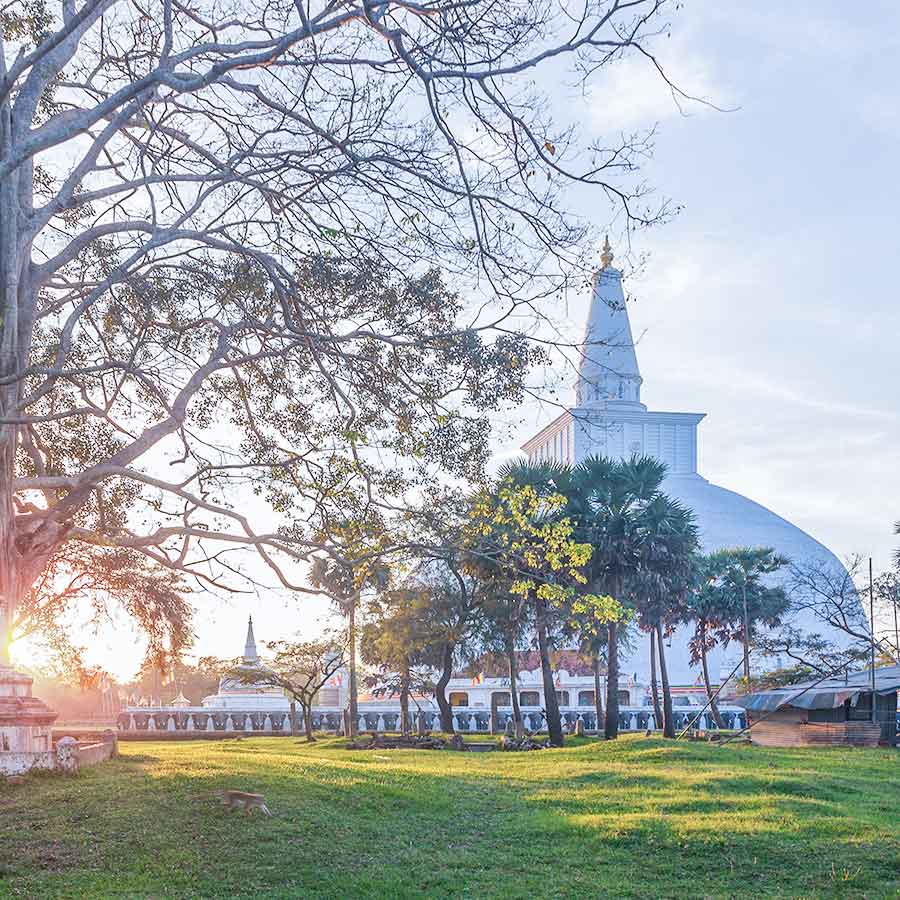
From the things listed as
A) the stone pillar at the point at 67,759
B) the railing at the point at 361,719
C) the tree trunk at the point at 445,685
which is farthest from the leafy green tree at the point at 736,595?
the stone pillar at the point at 67,759

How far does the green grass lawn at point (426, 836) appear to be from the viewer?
35.8 feet

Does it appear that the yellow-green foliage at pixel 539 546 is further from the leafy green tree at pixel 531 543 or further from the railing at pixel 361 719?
the railing at pixel 361 719

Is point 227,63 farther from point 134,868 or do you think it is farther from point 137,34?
point 134,868

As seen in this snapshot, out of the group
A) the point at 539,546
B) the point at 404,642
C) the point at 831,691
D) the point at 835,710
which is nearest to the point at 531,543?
the point at 539,546

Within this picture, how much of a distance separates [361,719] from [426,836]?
4954 cm

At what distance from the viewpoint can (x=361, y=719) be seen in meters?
62.2

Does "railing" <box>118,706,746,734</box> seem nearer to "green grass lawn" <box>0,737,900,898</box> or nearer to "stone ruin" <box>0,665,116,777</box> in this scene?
"green grass lawn" <box>0,737,900,898</box>

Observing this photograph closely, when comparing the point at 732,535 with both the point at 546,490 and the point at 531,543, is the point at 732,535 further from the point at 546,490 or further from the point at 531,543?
the point at 531,543

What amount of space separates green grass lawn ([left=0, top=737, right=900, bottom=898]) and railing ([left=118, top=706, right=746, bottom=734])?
42.1 metres

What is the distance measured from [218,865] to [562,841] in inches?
175

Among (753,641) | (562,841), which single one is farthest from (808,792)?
(753,641)

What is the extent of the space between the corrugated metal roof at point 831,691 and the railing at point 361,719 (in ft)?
72.4

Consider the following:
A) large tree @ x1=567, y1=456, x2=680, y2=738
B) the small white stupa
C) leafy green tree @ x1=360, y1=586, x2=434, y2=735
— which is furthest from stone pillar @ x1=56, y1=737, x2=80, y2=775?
the small white stupa

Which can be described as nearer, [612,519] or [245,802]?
[245,802]
